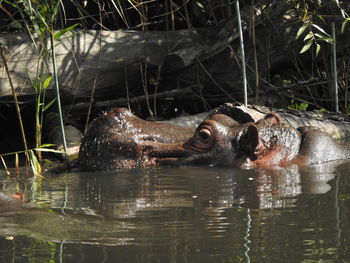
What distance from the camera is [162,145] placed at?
209 inches

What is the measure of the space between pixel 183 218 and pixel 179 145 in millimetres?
1872

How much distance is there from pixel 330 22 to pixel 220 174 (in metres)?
3.11

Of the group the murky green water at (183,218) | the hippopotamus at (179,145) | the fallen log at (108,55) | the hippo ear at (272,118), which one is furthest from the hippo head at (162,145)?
the fallen log at (108,55)

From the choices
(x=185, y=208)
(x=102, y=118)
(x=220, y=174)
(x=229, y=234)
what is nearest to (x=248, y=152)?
(x=220, y=174)

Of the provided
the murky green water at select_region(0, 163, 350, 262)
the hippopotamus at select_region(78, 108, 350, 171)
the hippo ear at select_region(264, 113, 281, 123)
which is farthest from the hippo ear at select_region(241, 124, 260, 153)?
the hippo ear at select_region(264, 113, 281, 123)

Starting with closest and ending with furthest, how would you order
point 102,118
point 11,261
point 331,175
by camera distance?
point 11,261
point 331,175
point 102,118

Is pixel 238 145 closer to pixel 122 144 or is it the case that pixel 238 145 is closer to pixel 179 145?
pixel 179 145

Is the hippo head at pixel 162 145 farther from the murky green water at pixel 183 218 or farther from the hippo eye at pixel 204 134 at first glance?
the murky green water at pixel 183 218

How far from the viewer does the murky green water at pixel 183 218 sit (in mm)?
2832

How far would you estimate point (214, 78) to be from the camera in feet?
25.3

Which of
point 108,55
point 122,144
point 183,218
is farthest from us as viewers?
point 108,55

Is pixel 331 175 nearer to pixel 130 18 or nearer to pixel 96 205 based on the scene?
pixel 96 205

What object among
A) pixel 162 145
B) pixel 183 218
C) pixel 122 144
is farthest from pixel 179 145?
pixel 183 218

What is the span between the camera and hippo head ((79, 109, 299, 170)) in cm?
524
